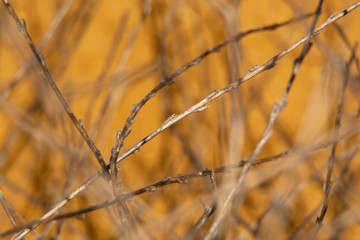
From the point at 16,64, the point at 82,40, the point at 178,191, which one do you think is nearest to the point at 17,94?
the point at 16,64

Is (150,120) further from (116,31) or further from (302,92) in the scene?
(302,92)

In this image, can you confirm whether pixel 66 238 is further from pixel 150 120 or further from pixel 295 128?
pixel 295 128

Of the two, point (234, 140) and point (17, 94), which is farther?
point (17, 94)

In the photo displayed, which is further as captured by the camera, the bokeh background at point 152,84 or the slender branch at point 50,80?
the bokeh background at point 152,84

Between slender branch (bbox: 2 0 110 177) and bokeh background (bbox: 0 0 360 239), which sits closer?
slender branch (bbox: 2 0 110 177)

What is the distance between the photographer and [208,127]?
36.3 inches

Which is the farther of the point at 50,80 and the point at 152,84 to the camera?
the point at 152,84

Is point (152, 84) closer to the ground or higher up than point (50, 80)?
higher up

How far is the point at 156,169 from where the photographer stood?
3.10 ft

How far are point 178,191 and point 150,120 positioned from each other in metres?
0.17

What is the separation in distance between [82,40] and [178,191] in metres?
0.40

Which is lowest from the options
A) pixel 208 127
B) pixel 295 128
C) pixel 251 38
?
pixel 295 128

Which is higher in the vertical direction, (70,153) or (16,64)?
(16,64)

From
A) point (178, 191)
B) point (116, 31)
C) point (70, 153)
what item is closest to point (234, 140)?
point (70, 153)
